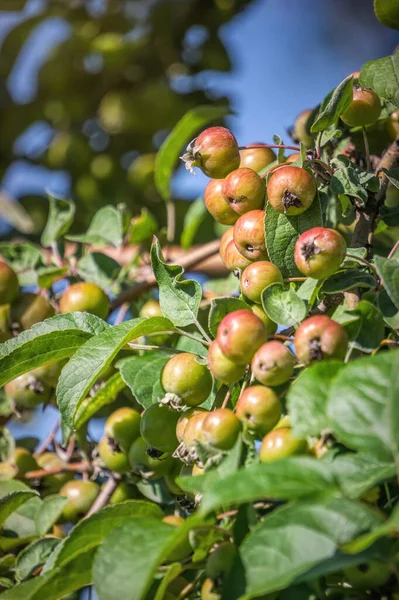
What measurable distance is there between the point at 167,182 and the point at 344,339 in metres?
1.28

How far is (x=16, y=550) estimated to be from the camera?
Answer: 4.96 ft

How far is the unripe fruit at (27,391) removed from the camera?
157 centimetres

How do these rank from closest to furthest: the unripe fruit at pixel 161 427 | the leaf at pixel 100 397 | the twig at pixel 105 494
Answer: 1. the unripe fruit at pixel 161 427
2. the leaf at pixel 100 397
3. the twig at pixel 105 494

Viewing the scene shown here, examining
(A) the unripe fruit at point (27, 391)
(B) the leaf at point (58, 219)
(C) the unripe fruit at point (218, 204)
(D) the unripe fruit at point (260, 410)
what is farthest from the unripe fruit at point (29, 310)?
(D) the unripe fruit at point (260, 410)

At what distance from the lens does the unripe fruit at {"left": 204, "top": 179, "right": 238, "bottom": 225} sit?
4.00 feet

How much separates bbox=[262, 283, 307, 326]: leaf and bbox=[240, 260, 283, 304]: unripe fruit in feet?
0.12

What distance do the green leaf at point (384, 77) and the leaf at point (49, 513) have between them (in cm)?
105

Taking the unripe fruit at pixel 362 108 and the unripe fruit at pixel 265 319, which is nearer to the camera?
the unripe fruit at pixel 265 319

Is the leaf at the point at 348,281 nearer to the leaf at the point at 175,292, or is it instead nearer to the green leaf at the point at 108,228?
the leaf at the point at 175,292

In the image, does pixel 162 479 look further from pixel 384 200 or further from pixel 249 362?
pixel 384 200

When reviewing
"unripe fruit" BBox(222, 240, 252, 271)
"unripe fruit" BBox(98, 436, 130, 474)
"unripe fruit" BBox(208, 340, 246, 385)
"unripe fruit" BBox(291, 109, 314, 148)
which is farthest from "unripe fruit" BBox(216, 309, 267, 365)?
"unripe fruit" BBox(291, 109, 314, 148)

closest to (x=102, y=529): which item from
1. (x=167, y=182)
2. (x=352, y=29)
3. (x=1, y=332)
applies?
(x=1, y=332)

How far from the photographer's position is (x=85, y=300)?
1.58m

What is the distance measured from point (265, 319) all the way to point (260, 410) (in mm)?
197
